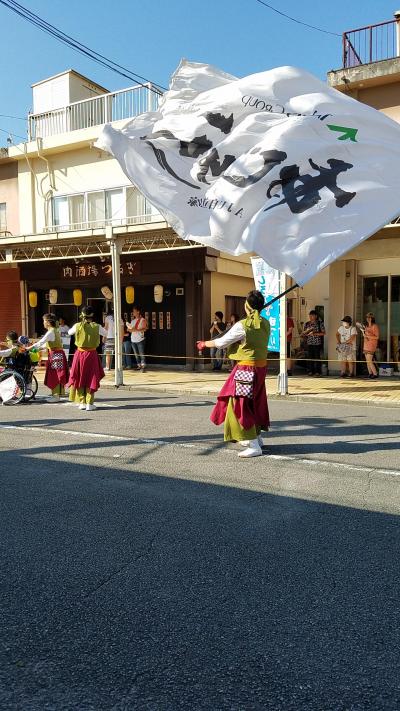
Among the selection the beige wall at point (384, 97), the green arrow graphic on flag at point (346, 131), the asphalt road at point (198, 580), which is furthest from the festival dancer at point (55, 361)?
the beige wall at point (384, 97)

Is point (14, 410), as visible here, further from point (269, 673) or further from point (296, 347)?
point (296, 347)

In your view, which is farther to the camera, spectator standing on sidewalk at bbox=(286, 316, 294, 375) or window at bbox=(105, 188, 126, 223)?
window at bbox=(105, 188, 126, 223)

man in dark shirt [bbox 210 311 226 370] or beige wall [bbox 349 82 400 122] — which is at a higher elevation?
beige wall [bbox 349 82 400 122]

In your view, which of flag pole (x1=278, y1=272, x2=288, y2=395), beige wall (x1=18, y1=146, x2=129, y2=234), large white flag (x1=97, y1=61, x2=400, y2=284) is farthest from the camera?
beige wall (x1=18, y1=146, x2=129, y2=234)

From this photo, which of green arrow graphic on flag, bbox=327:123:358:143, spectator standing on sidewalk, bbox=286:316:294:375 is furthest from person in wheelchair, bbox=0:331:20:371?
spectator standing on sidewalk, bbox=286:316:294:375

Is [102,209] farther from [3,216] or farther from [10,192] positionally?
[3,216]

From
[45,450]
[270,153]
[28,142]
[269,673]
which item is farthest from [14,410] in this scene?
[28,142]

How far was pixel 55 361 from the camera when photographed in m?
12.1

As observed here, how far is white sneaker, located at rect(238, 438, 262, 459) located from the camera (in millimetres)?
6883

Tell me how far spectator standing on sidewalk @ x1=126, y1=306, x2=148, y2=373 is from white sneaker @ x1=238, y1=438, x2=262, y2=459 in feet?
35.9

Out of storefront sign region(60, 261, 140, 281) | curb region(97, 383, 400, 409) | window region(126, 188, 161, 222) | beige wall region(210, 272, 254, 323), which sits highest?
window region(126, 188, 161, 222)

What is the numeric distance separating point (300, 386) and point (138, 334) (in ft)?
19.3

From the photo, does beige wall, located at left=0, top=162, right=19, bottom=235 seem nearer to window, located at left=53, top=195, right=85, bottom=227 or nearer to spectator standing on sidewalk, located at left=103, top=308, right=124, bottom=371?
window, located at left=53, top=195, right=85, bottom=227

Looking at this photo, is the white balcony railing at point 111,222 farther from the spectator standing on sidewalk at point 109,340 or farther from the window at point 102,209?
the spectator standing on sidewalk at point 109,340
